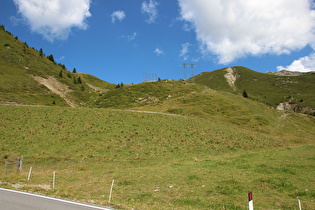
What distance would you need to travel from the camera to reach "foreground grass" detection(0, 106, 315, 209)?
1382 cm

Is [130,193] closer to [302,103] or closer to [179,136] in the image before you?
[179,136]

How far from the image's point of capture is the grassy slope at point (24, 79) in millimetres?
73938

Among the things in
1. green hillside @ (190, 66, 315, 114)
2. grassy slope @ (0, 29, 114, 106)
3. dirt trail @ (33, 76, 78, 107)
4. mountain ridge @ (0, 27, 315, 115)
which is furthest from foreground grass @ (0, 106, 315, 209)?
green hillside @ (190, 66, 315, 114)

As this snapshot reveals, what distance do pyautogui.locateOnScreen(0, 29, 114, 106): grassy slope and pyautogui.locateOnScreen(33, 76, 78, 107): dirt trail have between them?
268cm

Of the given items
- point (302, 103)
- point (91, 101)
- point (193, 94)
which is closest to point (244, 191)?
point (193, 94)

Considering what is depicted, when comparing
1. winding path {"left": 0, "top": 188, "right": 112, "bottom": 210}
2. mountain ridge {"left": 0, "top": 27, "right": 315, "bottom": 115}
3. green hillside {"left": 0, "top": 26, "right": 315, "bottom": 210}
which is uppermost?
mountain ridge {"left": 0, "top": 27, "right": 315, "bottom": 115}

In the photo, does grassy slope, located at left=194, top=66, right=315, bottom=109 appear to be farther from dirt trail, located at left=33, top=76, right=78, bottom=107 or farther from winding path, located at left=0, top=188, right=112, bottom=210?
winding path, located at left=0, top=188, right=112, bottom=210

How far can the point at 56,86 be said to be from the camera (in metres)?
105

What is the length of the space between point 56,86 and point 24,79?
1552cm

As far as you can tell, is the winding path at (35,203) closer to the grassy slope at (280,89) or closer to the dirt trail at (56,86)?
the dirt trail at (56,86)

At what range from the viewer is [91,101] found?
338 ft

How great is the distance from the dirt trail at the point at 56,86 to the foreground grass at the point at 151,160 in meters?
45.8

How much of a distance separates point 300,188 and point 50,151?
30551 millimetres

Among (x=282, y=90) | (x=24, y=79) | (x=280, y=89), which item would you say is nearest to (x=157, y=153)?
(x=24, y=79)
